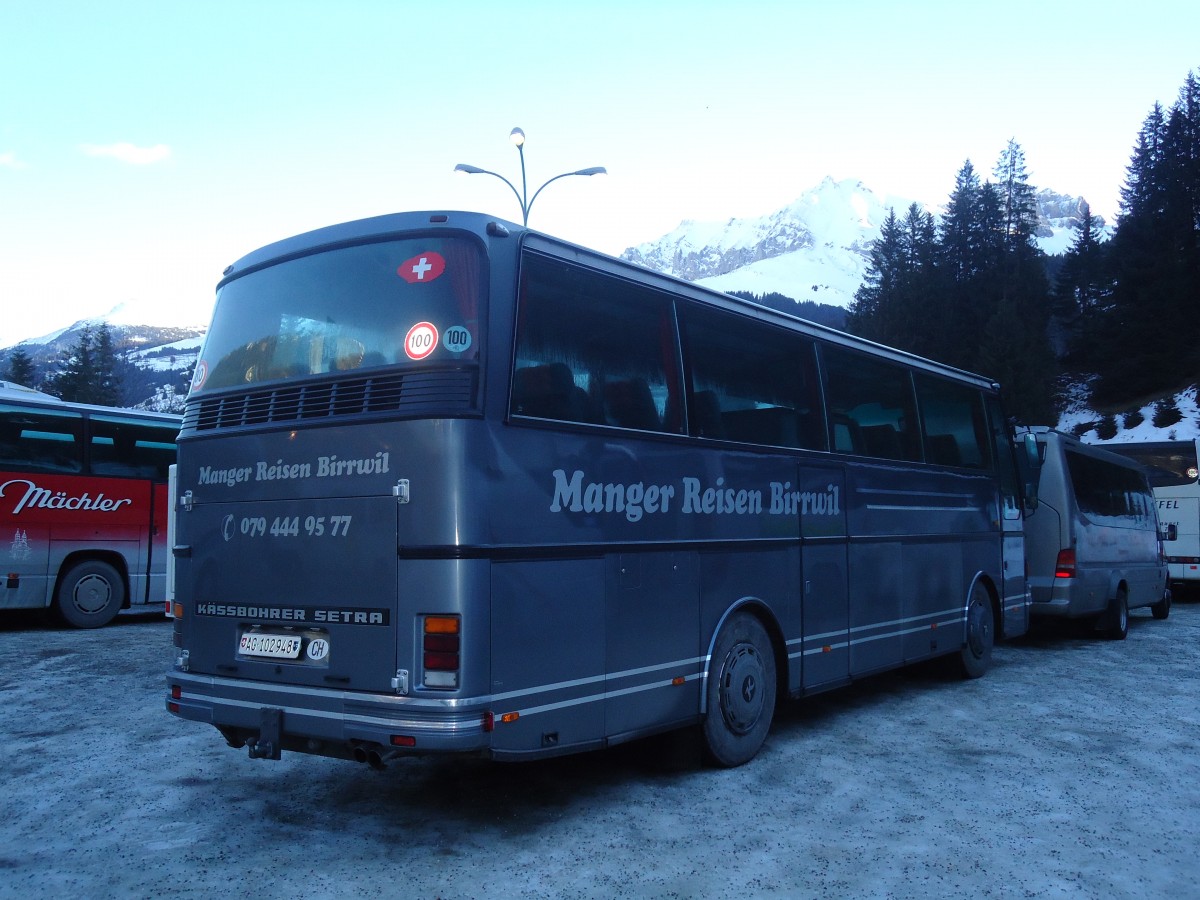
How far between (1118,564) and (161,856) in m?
13.4

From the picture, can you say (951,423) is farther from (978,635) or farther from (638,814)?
(638,814)

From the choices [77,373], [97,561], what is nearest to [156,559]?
[97,561]

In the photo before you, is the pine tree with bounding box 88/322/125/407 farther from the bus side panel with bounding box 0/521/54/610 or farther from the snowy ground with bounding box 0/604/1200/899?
the snowy ground with bounding box 0/604/1200/899

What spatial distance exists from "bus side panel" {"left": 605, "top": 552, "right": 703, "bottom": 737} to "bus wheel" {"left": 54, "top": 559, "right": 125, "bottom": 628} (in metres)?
11.2

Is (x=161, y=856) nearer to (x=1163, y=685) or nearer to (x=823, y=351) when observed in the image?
(x=823, y=351)

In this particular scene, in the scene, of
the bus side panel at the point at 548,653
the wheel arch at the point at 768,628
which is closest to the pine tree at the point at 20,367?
the wheel arch at the point at 768,628

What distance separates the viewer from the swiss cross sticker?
5.24 metres

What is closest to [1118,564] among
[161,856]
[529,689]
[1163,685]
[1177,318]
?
[1163,685]

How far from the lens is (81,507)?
14.2 m

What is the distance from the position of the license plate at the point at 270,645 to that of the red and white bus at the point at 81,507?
383 inches

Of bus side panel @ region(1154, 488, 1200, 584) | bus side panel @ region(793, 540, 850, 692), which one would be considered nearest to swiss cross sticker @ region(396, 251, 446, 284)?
bus side panel @ region(793, 540, 850, 692)

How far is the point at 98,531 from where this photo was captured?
1435 cm

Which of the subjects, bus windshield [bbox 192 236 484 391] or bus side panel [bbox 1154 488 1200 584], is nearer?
bus windshield [bbox 192 236 484 391]

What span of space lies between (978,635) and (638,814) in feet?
19.8
